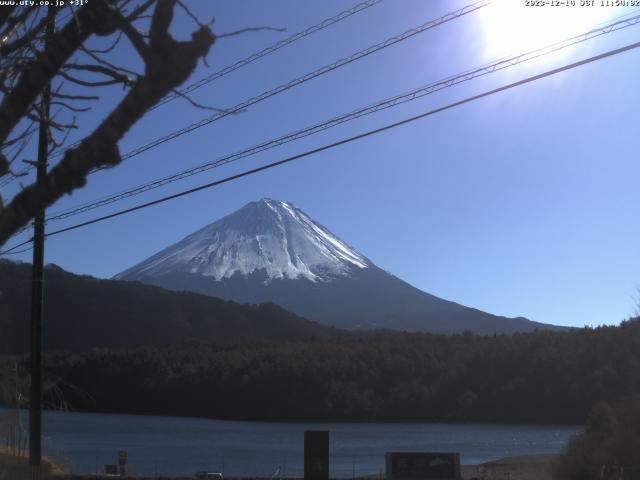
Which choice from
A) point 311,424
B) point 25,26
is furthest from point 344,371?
point 25,26

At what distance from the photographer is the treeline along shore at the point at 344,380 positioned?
272 feet

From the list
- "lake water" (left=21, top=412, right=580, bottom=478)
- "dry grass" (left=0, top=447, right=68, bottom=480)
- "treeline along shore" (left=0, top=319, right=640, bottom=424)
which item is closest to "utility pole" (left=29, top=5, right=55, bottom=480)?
"dry grass" (left=0, top=447, right=68, bottom=480)

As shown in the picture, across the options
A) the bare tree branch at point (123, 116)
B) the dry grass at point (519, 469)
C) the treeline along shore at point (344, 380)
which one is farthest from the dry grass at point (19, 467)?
the treeline along shore at point (344, 380)

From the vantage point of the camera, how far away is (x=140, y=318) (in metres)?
120

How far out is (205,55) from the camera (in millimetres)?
5086

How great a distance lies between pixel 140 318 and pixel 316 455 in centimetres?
10519

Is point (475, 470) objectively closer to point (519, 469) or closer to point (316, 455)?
point (519, 469)

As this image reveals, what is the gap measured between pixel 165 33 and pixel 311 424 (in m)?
82.7

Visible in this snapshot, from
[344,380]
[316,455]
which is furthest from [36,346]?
[344,380]

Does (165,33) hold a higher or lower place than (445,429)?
higher

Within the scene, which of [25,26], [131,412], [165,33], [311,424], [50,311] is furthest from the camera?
[50,311]

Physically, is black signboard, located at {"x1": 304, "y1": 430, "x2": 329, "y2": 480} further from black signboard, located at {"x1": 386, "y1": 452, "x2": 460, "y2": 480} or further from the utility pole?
the utility pole

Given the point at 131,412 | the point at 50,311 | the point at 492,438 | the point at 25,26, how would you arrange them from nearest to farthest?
the point at 25,26 → the point at 492,438 → the point at 131,412 → the point at 50,311

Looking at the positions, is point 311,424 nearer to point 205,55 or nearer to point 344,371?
point 344,371
